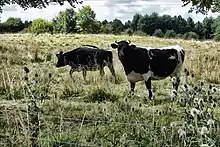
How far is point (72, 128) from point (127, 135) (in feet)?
4.31

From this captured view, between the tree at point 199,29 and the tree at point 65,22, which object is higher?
the tree at point 65,22

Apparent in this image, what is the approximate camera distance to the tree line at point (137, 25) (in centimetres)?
5681

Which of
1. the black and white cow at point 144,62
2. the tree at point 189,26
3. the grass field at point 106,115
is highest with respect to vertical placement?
the tree at point 189,26

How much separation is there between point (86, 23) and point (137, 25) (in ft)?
63.5

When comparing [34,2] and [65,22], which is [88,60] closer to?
[34,2]

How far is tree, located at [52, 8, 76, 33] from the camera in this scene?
80.0 metres

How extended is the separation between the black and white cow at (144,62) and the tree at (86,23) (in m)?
68.4

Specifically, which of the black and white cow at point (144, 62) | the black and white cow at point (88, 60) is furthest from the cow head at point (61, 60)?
the black and white cow at point (144, 62)

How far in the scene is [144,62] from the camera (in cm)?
1126

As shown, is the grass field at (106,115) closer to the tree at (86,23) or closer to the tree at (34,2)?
the tree at (34,2)

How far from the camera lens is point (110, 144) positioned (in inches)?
225

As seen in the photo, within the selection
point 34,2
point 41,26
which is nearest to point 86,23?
point 41,26

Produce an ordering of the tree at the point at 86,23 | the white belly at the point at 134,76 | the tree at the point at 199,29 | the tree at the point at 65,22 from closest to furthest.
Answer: the white belly at the point at 134,76 < the tree at the point at 199,29 < the tree at the point at 65,22 < the tree at the point at 86,23

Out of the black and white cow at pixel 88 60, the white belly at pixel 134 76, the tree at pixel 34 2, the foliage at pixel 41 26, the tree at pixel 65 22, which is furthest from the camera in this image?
the tree at pixel 65 22
